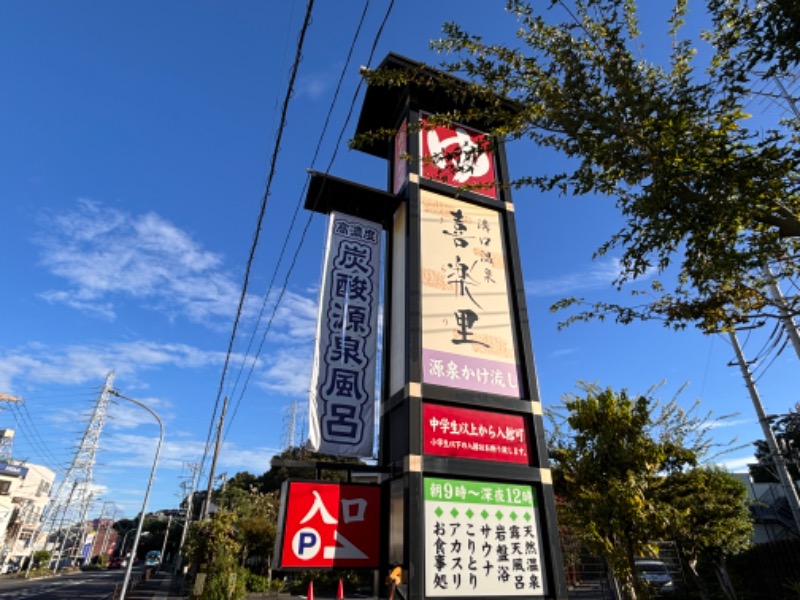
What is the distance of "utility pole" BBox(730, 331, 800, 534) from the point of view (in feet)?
41.3

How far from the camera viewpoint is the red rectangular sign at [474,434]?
7.15m

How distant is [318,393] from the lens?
23.6 ft

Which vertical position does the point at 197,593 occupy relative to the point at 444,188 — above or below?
below

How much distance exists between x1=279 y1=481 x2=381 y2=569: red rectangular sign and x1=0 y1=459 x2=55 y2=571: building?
54369 mm

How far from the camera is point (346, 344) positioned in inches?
307

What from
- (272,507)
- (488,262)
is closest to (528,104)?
(488,262)

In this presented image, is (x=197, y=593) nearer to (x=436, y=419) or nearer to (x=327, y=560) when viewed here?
(x=327, y=560)

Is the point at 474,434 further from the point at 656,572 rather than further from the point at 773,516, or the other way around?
the point at 773,516

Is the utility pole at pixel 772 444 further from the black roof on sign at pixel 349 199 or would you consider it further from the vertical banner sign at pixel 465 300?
the black roof on sign at pixel 349 199

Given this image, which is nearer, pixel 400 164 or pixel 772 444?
pixel 400 164

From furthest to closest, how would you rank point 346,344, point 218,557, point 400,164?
point 218,557
point 400,164
point 346,344

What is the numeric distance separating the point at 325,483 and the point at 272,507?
87.6 ft

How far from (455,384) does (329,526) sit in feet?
9.57

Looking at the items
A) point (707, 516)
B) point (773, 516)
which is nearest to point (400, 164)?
point (707, 516)
